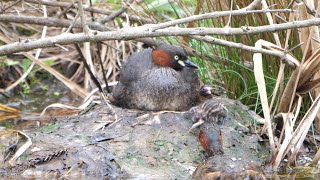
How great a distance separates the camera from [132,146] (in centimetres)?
620

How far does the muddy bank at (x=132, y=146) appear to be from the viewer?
5.94 meters

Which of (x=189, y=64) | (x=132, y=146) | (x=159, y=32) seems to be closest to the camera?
(x=159, y=32)

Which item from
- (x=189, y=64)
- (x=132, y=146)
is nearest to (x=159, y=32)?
(x=132, y=146)

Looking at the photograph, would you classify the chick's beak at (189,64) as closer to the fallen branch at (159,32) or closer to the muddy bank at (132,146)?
the muddy bank at (132,146)

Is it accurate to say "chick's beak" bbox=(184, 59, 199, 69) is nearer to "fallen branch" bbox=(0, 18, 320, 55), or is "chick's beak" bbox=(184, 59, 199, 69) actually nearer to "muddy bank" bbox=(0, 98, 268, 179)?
"muddy bank" bbox=(0, 98, 268, 179)

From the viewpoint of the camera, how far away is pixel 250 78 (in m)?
6.87

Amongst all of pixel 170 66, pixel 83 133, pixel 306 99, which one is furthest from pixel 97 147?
pixel 306 99

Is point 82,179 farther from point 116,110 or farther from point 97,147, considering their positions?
point 116,110

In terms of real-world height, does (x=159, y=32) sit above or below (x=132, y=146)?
above

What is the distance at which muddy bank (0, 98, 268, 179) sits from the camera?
5938mm

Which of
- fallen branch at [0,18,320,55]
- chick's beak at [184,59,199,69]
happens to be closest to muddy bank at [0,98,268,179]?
chick's beak at [184,59,199,69]

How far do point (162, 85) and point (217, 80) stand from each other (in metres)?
0.79

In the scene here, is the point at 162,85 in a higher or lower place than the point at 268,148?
higher

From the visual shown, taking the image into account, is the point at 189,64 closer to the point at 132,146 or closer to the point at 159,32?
the point at 132,146
